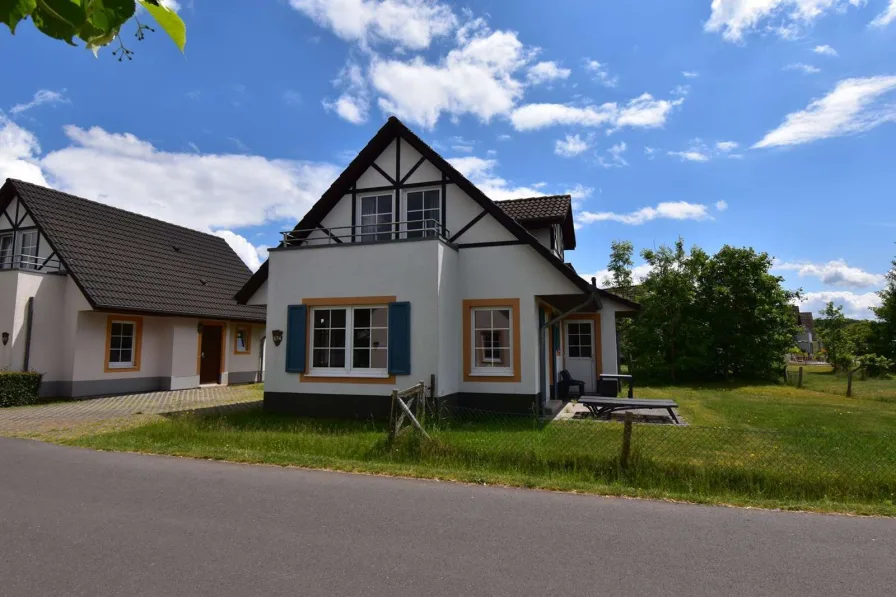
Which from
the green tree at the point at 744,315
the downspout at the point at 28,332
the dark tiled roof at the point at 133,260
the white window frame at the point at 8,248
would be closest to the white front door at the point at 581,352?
the green tree at the point at 744,315

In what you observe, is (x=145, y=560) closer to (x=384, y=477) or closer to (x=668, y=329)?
(x=384, y=477)

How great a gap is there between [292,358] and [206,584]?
8662 mm

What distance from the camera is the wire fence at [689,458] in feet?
20.0

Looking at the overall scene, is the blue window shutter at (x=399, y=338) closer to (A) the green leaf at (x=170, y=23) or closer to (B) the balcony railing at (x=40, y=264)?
(A) the green leaf at (x=170, y=23)

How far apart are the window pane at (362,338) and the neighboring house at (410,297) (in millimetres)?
23

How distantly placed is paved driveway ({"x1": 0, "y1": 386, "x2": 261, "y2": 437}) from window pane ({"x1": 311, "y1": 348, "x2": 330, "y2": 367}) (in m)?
3.85

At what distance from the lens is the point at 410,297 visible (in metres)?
11.5

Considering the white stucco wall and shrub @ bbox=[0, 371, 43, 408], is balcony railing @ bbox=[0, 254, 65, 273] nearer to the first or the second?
shrub @ bbox=[0, 371, 43, 408]

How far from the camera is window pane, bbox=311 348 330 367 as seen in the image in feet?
40.0

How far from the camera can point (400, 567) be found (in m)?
3.98

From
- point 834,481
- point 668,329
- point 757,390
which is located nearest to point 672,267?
point 668,329

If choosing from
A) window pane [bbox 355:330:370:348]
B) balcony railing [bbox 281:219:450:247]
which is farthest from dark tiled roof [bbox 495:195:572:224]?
window pane [bbox 355:330:370:348]

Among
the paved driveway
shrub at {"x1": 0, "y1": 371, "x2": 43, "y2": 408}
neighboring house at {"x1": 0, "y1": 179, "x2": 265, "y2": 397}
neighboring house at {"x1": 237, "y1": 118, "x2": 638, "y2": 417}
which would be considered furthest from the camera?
neighboring house at {"x1": 0, "y1": 179, "x2": 265, "y2": 397}

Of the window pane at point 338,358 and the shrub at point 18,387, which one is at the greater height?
the window pane at point 338,358
